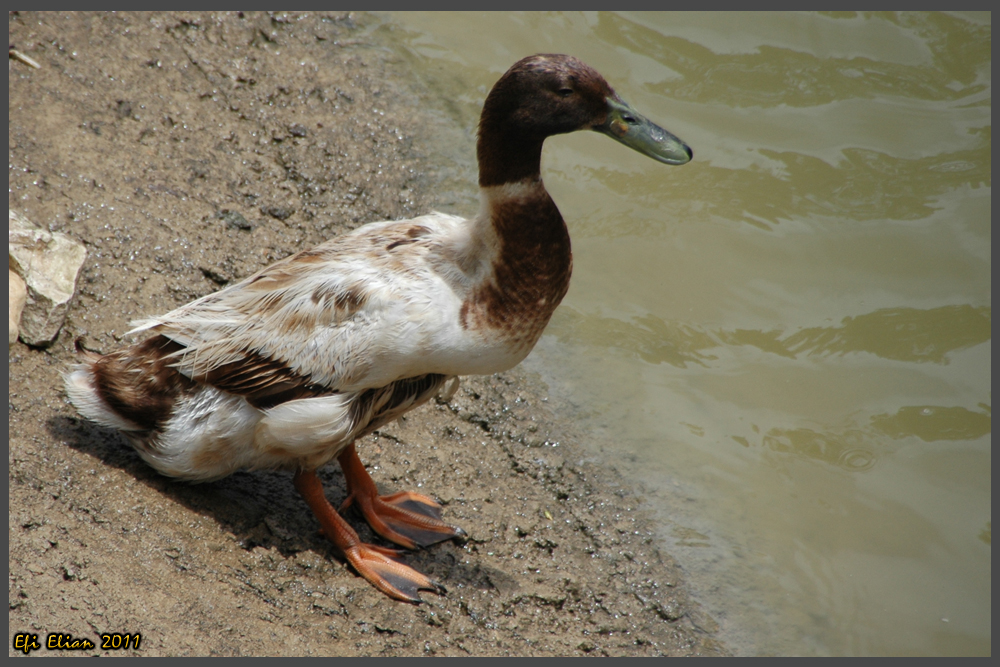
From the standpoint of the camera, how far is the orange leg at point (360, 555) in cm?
384

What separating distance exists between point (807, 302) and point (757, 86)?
2143mm

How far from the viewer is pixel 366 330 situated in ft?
11.1

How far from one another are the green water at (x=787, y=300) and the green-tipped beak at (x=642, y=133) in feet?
6.40

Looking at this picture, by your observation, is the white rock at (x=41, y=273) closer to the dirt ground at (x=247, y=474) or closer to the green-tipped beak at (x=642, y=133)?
the dirt ground at (x=247, y=474)

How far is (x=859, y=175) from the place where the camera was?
6211 mm

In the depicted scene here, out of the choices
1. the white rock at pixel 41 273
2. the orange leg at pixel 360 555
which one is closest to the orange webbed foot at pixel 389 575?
the orange leg at pixel 360 555

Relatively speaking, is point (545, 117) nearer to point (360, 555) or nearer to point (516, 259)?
point (516, 259)

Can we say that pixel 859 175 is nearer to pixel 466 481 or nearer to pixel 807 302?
pixel 807 302

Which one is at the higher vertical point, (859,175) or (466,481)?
(859,175)

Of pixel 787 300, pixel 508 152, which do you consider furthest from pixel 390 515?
pixel 787 300

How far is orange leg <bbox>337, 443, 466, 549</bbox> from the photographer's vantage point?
414cm

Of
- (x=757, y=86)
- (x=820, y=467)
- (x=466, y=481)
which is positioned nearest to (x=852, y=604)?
(x=820, y=467)

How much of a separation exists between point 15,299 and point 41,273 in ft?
0.69

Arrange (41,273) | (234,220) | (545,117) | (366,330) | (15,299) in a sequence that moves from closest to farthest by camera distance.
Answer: (545,117), (366,330), (15,299), (41,273), (234,220)
